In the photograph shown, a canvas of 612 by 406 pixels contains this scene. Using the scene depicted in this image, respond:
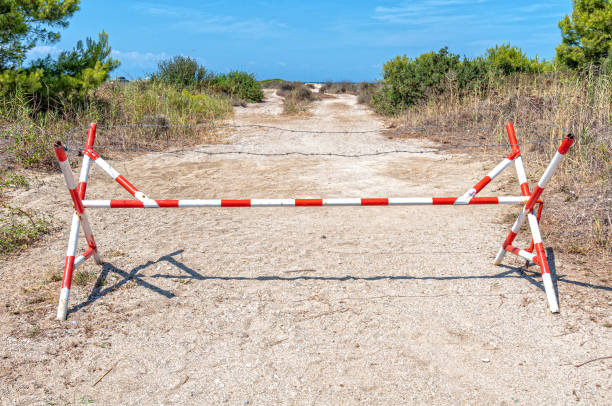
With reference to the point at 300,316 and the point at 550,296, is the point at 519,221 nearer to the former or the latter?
the point at 550,296

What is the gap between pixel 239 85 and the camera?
20.1m

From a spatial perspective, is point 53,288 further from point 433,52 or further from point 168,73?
point 168,73

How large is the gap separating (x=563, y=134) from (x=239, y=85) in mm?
15348

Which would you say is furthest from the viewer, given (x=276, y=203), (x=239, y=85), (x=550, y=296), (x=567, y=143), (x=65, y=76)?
(x=239, y=85)

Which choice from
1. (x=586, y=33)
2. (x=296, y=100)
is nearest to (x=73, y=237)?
(x=586, y=33)

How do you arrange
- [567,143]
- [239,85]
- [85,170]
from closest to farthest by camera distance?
[567,143], [85,170], [239,85]

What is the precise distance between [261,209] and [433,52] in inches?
412

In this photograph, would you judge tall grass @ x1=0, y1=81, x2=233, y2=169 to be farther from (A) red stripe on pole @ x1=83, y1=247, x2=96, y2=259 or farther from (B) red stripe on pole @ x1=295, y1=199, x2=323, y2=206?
(B) red stripe on pole @ x1=295, y1=199, x2=323, y2=206

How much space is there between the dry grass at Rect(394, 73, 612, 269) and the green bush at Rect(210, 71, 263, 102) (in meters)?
9.09

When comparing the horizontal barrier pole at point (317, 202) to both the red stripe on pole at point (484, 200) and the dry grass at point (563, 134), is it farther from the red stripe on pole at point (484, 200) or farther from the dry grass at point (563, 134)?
the dry grass at point (563, 134)

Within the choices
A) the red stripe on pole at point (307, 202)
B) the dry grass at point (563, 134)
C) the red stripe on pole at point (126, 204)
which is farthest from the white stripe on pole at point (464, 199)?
the red stripe on pole at point (126, 204)

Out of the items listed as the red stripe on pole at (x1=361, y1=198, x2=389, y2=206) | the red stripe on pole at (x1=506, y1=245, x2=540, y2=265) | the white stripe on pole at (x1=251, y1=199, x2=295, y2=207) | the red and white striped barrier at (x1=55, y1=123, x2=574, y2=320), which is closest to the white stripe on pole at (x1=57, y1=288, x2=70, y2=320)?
the red and white striped barrier at (x1=55, y1=123, x2=574, y2=320)

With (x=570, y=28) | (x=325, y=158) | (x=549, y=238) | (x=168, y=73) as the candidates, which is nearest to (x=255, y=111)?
(x=168, y=73)

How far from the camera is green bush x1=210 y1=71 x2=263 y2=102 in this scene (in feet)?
64.5
